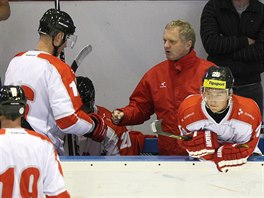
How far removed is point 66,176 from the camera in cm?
276

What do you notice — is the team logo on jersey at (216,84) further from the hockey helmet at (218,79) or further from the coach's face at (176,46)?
the coach's face at (176,46)

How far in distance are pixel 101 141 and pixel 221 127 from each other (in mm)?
718

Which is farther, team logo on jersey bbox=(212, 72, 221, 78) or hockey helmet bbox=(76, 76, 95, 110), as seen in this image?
hockey helmet bbox=(76, 76, 95, 110)

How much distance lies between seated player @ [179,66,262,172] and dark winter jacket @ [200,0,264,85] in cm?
107

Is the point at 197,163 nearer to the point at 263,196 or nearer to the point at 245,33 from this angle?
the point at 263,196

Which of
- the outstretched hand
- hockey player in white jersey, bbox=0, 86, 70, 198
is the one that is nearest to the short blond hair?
the outstretched hand

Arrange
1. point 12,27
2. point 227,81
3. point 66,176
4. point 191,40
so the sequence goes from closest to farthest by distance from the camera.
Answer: point 227,81 → point 66,176 → point 191,40 → point 12,27

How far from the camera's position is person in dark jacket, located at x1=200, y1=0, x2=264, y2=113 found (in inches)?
147

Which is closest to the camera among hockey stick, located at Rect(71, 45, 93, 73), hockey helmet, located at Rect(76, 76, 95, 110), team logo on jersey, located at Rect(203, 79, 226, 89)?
team logo on jersey, located at Rect(203, 79, 226, 89)

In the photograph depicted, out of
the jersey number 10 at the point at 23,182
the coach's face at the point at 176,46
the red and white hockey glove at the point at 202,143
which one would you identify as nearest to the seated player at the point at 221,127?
the red and white hockey glove at the point at 202,143

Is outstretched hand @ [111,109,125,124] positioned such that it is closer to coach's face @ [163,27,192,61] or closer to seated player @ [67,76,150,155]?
seated player @ [67,76,150,155]

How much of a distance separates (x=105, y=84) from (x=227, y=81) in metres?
1.90

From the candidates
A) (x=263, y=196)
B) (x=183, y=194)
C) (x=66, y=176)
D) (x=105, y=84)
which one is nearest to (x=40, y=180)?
(x=66, y=176)

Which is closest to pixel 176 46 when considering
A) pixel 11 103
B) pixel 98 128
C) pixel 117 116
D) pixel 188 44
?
pixel 188 44
